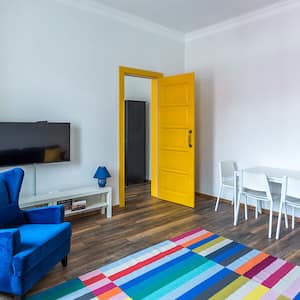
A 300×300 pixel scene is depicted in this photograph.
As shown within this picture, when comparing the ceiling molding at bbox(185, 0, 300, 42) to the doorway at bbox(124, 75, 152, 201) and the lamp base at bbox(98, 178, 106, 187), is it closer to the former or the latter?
the doorway at bbox(124, 75, 152, 201)

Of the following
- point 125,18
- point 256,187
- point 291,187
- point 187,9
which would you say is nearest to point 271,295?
point 291,187

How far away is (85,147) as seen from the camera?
403cm

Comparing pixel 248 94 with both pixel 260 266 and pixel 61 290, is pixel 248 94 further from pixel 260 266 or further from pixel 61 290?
pixel 61 290

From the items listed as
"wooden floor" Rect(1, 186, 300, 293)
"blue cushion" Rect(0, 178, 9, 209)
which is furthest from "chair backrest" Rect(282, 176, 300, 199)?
"blue cushion" Rect(0, 178, 9, 209)

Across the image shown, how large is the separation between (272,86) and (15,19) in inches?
140

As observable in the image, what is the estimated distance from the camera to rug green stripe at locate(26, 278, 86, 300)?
7.11 feet

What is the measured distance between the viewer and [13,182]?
103 inches

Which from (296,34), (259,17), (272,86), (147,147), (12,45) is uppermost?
(259,17)

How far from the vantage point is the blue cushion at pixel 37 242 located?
6.39 feet

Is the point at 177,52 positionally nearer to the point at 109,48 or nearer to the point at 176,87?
the point at 176,87

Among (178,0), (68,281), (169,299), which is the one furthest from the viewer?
(178,0)

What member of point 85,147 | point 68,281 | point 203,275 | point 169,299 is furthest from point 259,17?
point 68,281

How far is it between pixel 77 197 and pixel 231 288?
2185 millimetres

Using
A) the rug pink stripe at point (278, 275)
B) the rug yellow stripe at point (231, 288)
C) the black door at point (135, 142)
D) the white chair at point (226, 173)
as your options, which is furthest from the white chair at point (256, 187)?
the black door at point (135, 142)
